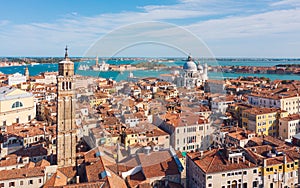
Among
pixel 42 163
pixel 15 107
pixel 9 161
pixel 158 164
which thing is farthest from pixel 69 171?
pixel 15 107

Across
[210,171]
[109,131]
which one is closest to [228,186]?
[210,171]

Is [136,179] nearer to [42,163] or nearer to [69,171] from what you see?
[69,171]

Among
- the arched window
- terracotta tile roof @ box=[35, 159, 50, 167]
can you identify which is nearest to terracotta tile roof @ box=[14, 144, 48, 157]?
terracotta tile roof @ box=[35, 159, 50, 167]

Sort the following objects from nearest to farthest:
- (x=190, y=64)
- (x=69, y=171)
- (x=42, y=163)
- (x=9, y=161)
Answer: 1. (x=69, y=171)
2. (x=42, y=163)
3. (x=9, y=161)
4. (x=190, y=64)

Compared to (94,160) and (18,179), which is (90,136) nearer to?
(94,160)

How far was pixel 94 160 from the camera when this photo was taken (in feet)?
16.1

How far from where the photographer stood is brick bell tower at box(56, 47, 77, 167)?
5.39 metres

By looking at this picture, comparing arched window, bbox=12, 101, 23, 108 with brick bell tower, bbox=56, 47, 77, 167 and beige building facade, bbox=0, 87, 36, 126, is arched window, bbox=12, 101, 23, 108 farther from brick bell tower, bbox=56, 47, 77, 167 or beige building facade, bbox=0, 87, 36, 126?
brick bell tower, bbox=56, 47, 77, 167

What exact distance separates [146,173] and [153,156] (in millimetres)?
435

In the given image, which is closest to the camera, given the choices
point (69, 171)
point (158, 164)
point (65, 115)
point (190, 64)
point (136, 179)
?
point (136, 179)

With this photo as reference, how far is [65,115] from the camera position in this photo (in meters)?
5.49

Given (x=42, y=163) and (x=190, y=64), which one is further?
(x=190, y=64)

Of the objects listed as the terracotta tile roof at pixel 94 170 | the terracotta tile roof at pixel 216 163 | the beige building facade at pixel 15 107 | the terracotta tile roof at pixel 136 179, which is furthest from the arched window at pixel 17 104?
the terracotta tile roof at pixel 216 163

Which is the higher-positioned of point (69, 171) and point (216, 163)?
point (216, 163)
